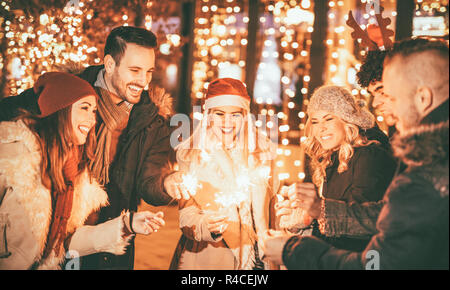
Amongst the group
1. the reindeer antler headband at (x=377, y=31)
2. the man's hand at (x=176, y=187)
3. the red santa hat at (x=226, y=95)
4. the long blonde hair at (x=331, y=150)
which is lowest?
the man's hand at (x=176, y=187)

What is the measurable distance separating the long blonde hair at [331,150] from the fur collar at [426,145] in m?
0.81

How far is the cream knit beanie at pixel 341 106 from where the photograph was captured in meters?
3.05

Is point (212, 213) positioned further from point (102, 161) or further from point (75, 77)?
point (75, 77)

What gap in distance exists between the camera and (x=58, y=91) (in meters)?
2.96

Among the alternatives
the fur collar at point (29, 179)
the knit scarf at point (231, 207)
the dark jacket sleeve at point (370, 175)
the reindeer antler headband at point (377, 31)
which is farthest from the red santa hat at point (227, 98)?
the fur collar at point (29, 179)

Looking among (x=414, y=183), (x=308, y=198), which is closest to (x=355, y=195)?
(x=308, y=198)

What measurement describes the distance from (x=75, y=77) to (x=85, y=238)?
4.11 ft

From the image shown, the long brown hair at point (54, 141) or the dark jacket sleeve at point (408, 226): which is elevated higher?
the long brown hair at point (54, 141)

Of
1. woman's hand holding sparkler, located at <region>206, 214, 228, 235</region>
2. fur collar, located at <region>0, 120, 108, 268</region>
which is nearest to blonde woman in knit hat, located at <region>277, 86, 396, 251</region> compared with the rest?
Answer: woman's hand holding sparkler, located at <region>206, 214, 228, 235</region>

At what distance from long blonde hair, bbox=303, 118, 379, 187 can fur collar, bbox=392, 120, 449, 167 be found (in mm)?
812

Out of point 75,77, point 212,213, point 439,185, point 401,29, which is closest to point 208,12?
point 401,29

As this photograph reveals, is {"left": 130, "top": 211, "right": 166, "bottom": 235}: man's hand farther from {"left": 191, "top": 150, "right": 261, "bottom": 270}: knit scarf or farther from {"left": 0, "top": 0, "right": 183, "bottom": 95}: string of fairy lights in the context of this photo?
{"left": 0, "top": 0, "right": 183, "bottom": 95}: string of fairy lights

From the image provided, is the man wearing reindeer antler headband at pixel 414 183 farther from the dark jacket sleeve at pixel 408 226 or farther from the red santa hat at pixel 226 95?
the red santa hat at pixel 226 95

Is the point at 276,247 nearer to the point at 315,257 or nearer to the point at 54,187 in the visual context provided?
the point at 315,257
